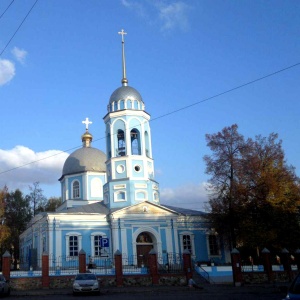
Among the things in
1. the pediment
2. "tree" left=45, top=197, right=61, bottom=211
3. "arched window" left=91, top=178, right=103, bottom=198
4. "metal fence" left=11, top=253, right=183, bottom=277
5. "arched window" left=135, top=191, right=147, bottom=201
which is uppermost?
"tree" left=45, top=197, right=61, bottom=211

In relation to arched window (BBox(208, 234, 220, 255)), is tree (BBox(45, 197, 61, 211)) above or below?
above

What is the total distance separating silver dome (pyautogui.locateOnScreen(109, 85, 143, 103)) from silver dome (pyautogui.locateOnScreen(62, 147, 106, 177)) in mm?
8072

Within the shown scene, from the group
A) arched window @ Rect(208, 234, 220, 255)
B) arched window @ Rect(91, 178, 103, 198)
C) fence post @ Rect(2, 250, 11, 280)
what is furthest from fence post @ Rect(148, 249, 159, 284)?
arched window @ Rect(91, 178, 103, 198)

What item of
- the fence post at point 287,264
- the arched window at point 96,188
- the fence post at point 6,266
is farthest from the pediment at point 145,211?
the fence post at point 6,266

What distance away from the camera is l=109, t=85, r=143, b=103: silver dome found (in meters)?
38.2

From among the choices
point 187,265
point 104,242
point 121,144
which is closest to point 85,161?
point 121,144

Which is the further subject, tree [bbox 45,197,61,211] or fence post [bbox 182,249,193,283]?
tree [bbox 45,197,61,211]

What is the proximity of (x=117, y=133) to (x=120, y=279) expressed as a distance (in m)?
15.0

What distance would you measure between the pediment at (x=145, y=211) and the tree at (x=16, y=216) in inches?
943

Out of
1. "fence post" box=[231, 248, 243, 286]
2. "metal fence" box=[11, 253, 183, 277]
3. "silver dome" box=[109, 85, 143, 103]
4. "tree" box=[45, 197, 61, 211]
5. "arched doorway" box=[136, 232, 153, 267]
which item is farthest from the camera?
"tree" box=[45, 197, 61, 211]

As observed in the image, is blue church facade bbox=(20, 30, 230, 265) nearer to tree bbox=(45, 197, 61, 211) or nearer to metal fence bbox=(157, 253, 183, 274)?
metal fence bbox=(157, 253, 183, 274)

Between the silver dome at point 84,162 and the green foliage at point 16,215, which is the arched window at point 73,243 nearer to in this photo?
the silver dome at point 84,162

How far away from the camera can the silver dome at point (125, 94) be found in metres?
38.2

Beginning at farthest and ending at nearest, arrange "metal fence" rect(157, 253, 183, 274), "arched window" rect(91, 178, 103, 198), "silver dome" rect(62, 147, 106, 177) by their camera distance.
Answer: "silver dome" rect(62, 147, 106, 177) < "arched window" rect(91, 178, 103, 198) < "metal fence" rect(157, 253, 183, 274)
